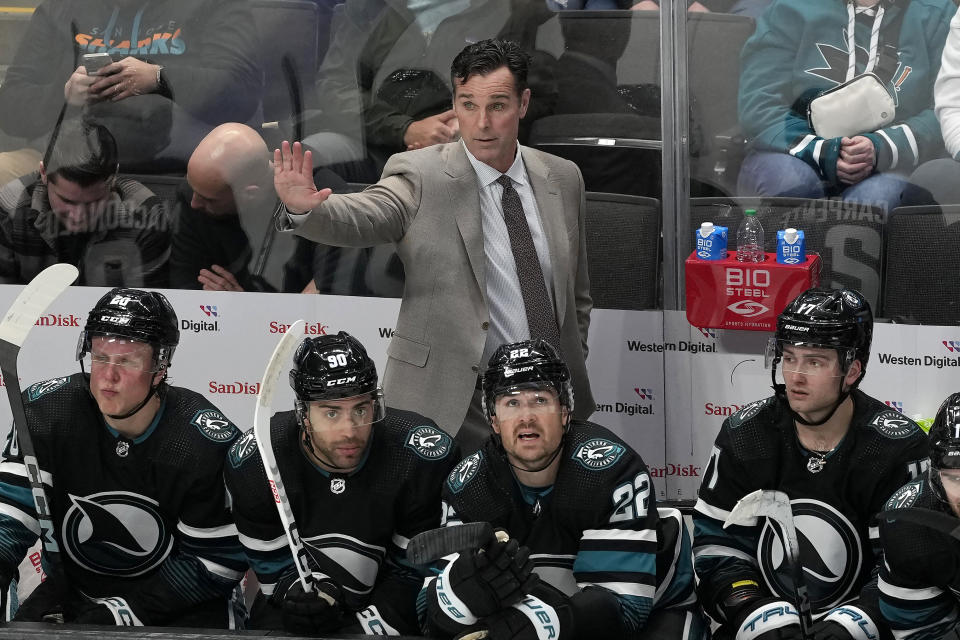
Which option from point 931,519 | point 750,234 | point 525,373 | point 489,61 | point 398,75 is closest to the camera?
point 931,519

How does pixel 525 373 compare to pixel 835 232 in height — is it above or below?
below

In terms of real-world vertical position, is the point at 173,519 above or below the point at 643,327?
below

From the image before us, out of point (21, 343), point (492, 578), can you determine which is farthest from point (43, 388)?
point (492, 578)

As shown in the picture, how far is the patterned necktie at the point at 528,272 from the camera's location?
382 cm

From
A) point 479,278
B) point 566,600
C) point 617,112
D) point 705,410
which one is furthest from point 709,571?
point 617,112

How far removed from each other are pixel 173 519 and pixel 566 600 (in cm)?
112

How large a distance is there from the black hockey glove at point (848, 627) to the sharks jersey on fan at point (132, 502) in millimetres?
1457

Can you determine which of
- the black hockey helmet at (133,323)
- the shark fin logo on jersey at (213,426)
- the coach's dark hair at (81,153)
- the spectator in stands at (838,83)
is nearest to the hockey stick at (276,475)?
the shark fin logo on jersey at (213,426)

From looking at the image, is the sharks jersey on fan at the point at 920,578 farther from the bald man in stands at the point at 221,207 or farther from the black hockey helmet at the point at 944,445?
the bald man in stands at the point at 221,207

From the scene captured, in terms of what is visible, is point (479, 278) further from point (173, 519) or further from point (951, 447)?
point (951, 447)

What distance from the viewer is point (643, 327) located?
184 inches

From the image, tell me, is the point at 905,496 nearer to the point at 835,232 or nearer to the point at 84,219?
the point at 835,232

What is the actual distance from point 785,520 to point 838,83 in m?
1.99

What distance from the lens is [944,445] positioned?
2.78 metres
